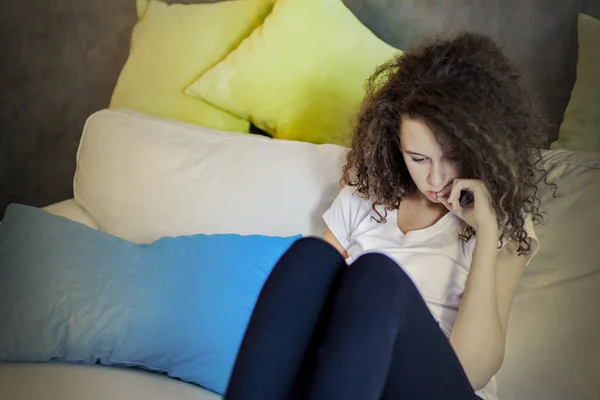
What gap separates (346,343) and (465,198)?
406mm

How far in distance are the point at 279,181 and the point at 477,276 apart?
0.52m

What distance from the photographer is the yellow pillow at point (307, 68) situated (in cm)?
147

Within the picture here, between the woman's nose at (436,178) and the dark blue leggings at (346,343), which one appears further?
the woman's nose at (436,178)

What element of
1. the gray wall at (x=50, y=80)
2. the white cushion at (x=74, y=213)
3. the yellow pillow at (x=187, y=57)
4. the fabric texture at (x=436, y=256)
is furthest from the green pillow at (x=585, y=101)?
the gray wall at (x=50, y=80)

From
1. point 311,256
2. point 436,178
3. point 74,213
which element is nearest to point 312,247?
point 311,256

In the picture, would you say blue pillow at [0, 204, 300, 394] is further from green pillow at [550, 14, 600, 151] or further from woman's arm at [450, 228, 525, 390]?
green pillow at [550, 14, 600, 151]

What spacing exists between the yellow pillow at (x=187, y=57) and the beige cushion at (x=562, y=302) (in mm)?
784

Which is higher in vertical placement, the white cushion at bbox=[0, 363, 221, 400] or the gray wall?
the gray wall

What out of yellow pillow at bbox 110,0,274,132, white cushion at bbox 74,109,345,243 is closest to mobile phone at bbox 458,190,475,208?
white cushion at bbox 74,109,345,243

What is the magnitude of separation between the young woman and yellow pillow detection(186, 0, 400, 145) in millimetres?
233

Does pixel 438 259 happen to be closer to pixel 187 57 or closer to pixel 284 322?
pixel 284 322

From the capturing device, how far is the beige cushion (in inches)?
43.2

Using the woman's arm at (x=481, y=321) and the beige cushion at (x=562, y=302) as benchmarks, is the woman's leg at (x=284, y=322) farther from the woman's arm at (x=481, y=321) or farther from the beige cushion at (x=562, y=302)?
the beige cushion at (x=562, y=302)

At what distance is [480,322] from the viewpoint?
3.25 feet
